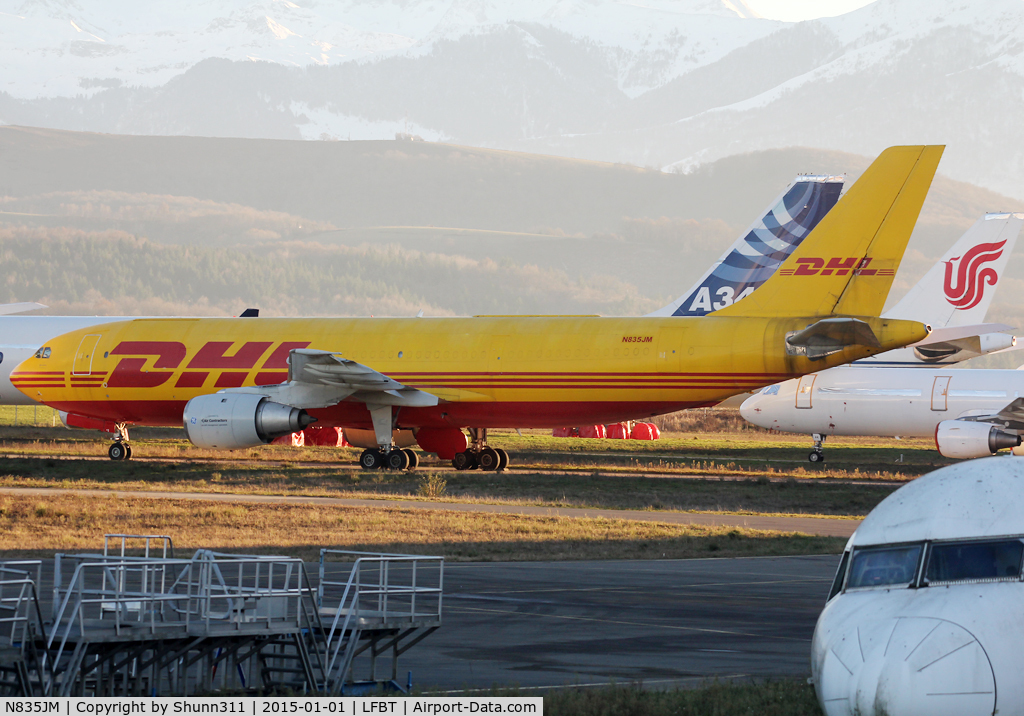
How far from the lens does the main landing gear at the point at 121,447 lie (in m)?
44.6

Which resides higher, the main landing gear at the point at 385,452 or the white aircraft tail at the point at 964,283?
the white aircraft tail at the point at 964,283

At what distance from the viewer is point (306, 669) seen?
12.0 m

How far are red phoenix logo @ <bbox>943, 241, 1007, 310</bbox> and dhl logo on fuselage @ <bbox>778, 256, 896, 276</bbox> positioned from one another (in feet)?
70.9

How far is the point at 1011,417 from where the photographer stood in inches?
1806

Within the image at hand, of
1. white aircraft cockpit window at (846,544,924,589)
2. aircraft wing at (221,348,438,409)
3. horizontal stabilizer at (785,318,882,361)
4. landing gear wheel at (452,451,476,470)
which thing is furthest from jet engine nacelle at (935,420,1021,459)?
white aircraft cockpit window at (846,544,924,589)

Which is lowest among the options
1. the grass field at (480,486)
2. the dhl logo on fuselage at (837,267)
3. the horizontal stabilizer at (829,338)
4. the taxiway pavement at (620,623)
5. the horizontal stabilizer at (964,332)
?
the taxiway pavement at (620,623)

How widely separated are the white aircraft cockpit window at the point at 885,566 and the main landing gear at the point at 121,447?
3829 cm

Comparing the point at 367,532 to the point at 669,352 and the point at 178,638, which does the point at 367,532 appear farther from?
the point at 178,638

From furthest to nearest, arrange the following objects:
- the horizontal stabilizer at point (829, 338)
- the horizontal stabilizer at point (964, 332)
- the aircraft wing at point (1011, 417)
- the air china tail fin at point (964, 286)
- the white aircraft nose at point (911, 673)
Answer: the air china tail fin at point (964, 286), the horizontal stabilizer at point (964, 332), the aircraft wing at point (1011, 417), the horizontal stabilizer at point (829, 338), the white aircraft nose at point (911, 673)

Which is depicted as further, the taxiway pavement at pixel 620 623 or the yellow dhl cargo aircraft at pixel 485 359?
the yellow dhl cargo aircraft at pixel 485 359

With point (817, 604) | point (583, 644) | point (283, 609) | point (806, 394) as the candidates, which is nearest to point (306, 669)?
point (283, 609)

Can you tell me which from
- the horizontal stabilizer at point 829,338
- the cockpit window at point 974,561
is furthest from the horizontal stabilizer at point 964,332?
the cockpit window at point 974,561

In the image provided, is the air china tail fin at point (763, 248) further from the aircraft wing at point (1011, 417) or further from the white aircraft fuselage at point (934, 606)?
the white aircraft fuselage at point (934, 606)

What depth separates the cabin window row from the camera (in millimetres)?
9289
